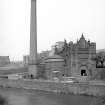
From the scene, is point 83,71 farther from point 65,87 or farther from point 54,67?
point 65,87

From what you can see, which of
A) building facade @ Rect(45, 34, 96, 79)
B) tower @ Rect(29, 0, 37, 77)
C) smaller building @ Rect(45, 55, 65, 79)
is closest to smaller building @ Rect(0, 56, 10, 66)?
tower @ Rect(29, 0, 37, 77)

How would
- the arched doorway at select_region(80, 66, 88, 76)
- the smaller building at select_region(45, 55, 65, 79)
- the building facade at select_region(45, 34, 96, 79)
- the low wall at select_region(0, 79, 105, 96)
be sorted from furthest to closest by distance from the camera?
the smaller building at select_region(45, 55, 65, 79) < the arched doorway at select_region(80, 66, 88, 76) < the building facade at select_region(45, 34, 96, 79) < the low wall at select_region(0, 79, 105, 96)

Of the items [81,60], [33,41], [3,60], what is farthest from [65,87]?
[3,60]

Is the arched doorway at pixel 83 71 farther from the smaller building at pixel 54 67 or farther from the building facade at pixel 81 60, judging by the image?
the smaller building at pixel 54 67

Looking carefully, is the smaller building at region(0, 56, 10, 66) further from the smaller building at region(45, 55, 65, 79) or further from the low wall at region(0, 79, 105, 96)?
the low wall at region(0, 79, 105, 96)

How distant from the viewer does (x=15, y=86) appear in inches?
1209

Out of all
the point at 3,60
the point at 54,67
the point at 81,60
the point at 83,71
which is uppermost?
the point at 3,60

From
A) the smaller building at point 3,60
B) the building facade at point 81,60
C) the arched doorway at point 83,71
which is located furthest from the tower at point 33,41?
the smaller building at point 3,60

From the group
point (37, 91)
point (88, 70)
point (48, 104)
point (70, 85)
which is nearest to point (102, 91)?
point (70, 85)

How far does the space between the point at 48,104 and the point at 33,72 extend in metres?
17.9

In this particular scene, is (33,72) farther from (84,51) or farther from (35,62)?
(84,51)

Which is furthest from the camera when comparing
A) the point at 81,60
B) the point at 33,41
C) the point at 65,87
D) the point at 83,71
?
the point at 33,41

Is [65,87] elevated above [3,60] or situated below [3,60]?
below

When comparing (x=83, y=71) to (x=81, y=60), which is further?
(x=83, y=71)
